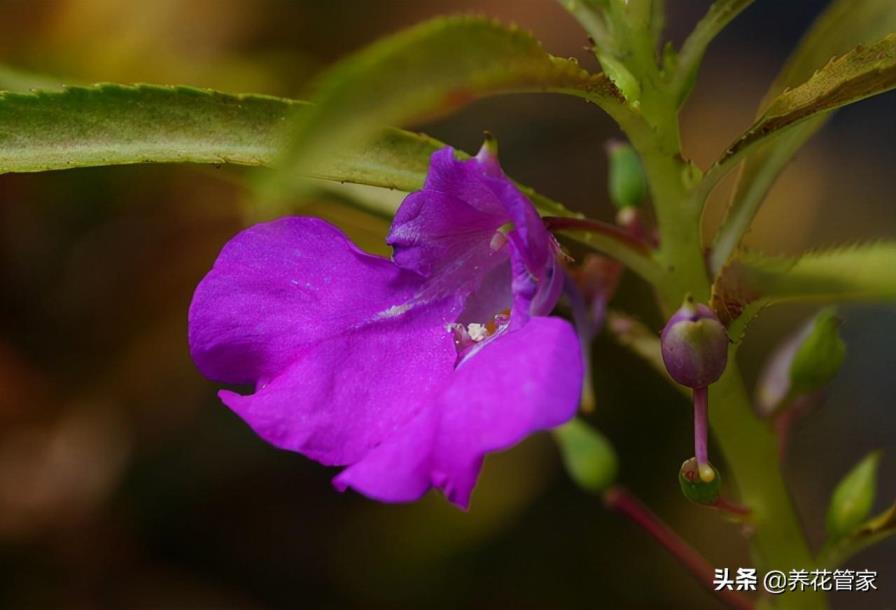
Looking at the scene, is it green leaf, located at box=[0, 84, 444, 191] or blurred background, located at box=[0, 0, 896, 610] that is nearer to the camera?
green leaf, located at box=[0, 84, 444, 191]

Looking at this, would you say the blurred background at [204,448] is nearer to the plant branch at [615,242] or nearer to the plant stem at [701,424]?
the plant branch at [615,242]

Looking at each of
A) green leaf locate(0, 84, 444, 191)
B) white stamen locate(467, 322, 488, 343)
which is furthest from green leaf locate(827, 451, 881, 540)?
green leaf locate(0, 84, 444, 191)

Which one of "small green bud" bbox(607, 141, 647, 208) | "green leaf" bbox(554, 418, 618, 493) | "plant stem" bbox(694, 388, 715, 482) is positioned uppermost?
"small green bud" bbox(607, 141, 647, 208)

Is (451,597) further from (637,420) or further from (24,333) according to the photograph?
(24,333)

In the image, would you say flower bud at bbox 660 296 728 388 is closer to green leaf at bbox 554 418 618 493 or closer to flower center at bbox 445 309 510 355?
→ flower center at bbox 445 309 510 355

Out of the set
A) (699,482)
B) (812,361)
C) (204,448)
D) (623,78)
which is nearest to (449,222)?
(623,78)

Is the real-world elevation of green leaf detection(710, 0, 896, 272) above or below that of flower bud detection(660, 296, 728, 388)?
above

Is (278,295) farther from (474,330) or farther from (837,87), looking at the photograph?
(837,87)
